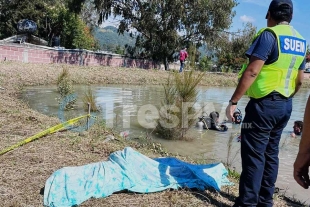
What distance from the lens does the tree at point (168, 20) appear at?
2461 cm

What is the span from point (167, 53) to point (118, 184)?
24521 mm

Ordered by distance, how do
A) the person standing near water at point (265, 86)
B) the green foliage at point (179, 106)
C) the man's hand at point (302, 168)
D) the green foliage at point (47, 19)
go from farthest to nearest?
the green foliage at point (47, 19) → the green foliage at point (179, 106) → the person standing near water at point (265, 86) → the man's hand at point (302, 168)

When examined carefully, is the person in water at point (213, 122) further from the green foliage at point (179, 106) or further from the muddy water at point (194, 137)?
the green foliage at point (179, 106)

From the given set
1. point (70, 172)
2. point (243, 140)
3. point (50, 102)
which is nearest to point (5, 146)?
point (70, 172)

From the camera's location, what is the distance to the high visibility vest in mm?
2553

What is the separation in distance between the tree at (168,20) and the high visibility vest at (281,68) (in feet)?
72.5

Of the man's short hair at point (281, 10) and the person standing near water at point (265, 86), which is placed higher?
the man's short hair at point (281, 10)

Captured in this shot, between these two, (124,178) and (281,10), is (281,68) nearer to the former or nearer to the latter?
(281,10)

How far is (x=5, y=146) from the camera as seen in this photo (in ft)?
12.8

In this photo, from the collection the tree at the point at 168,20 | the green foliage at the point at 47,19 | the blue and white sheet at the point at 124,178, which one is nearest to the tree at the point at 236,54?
the tree at the point at 168,20

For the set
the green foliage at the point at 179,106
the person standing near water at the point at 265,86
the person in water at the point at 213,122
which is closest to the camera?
the person standing near water at the point at 265,86

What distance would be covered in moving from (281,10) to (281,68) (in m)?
0.46

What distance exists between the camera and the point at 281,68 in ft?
8.52

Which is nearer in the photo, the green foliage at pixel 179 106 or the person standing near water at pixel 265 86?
the person standing near water at pixel 265 86
